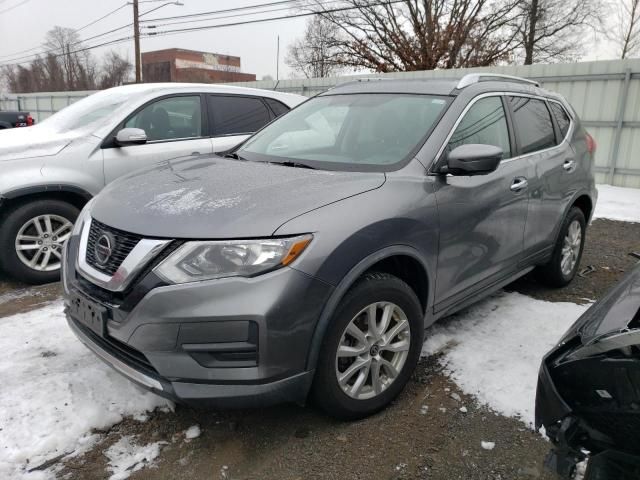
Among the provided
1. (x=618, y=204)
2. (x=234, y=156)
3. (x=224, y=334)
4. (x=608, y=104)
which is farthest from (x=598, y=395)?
(x=608, y=104)

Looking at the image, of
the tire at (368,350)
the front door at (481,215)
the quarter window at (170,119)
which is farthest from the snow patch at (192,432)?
the quarter window at (170,119)

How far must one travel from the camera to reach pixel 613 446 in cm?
154

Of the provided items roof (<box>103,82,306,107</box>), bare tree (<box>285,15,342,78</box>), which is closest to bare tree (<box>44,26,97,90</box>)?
bare tree (<box>285,15,342,78</box>)

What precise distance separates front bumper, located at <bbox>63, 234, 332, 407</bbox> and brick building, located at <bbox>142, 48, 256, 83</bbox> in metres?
56.8

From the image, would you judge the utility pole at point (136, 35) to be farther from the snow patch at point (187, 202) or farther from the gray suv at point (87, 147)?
the snow patch at point (187, 202)

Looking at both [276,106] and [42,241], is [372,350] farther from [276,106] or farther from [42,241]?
[276,106]

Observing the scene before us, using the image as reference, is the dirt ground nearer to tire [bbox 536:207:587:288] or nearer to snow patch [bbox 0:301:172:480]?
snow patch [bbox 0:301:172:480]

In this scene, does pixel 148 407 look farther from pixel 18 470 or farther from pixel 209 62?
pixel 209 62

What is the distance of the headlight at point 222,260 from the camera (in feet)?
6.57

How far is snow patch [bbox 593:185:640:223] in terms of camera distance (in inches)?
298

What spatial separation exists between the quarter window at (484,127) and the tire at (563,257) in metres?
1.17

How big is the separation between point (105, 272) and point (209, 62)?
70770 mm

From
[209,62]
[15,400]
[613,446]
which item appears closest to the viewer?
[613,446]

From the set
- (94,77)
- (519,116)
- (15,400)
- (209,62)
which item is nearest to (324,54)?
(519,116)
